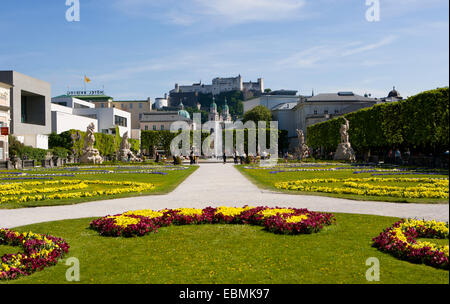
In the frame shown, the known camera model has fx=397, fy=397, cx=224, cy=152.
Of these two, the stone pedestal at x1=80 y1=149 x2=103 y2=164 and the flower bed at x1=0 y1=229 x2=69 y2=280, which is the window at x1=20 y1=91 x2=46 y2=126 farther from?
the flower bed at x1=0 y1=229 x2=69 y2=280

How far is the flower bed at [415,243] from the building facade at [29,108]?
2108 inches

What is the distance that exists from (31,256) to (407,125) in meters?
37.3

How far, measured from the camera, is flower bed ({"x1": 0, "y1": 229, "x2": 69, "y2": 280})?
6090mm

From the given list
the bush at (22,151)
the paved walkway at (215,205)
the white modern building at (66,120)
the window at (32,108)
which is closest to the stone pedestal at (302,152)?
the bush at (22,151)

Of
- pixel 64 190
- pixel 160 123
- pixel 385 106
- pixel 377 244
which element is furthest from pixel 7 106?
pixel 160 123

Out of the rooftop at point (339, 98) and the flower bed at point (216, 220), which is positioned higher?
the rooftop at point (339, 98)

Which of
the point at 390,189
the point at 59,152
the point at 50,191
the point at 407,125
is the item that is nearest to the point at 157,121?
the point at 59,152

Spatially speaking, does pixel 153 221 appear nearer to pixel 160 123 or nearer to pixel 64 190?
pixel 64 190

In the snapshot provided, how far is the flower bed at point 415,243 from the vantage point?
6200 millimetres

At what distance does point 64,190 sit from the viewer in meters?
17.7

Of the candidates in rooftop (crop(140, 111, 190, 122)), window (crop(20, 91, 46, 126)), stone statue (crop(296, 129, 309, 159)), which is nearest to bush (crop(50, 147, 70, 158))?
window (crop(20, 91, 46, 126))

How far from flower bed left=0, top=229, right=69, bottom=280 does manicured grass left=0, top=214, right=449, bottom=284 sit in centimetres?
15

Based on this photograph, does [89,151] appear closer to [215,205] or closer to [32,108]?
[32,108]

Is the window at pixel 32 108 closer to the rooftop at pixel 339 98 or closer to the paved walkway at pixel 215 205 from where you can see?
the paved walkway at pixel 215 205
